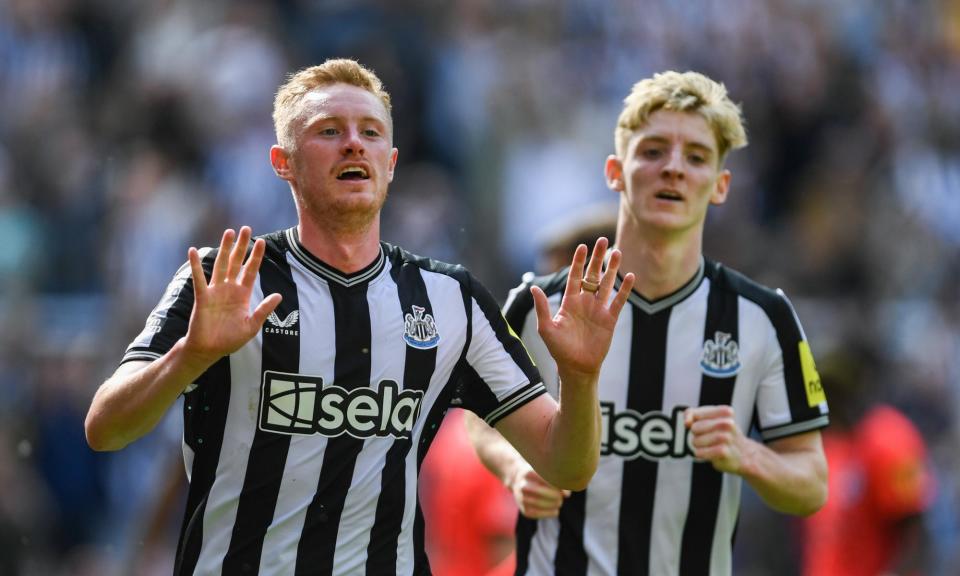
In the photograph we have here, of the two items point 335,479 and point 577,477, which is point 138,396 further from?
point 577,477

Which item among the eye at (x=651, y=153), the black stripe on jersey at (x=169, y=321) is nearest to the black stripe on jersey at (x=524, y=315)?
the eye at (x=651, y=153)

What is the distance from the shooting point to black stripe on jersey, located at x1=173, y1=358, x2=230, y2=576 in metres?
4.20

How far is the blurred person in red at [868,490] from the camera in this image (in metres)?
7.22

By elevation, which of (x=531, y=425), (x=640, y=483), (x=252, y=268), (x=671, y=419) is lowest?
(x=640, y=483)

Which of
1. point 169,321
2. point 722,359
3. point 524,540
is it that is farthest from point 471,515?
point 169,321

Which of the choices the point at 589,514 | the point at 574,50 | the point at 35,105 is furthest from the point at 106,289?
the point at 589,514

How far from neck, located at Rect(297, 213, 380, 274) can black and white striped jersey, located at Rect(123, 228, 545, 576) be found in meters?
0.03

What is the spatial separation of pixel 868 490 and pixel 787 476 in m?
2.54

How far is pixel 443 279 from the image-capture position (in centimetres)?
455

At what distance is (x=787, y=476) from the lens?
4961mm

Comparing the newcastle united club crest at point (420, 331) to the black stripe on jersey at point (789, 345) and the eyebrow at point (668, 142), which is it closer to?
the eyebrow at point (668, 142)

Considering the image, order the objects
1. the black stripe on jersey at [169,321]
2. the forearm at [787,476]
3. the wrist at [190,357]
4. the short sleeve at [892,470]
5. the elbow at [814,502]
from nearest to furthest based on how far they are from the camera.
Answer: the wrist at [190,357]
the black stripe on jersey at [169,321]
the forearm at [787,476]
the elbow at [814,502]
the short sleeve at [892,470]

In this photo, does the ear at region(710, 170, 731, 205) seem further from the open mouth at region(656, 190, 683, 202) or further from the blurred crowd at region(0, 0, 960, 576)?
the blurred crowd at region(0, 0, 960, 576)

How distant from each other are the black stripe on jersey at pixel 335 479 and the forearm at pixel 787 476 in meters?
1.39
